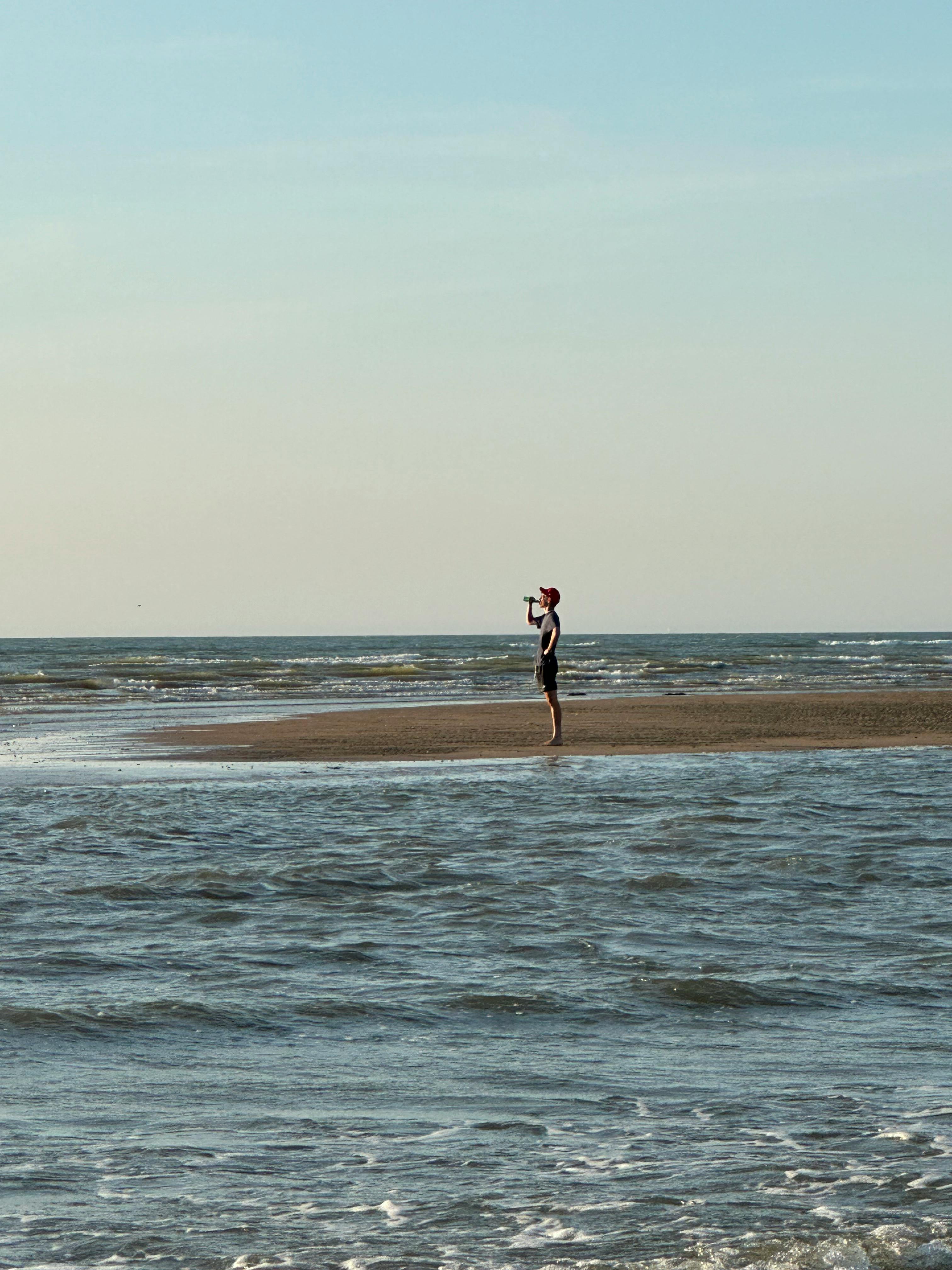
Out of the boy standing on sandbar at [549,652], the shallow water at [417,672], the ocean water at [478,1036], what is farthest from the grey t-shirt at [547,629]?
the shallow water at [417,672]

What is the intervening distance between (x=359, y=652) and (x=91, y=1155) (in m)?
69.5

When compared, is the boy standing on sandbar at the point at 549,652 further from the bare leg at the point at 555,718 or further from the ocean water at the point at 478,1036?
the ocean water at the point at 478,1036

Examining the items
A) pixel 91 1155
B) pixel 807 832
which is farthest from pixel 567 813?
pixel 91 1155

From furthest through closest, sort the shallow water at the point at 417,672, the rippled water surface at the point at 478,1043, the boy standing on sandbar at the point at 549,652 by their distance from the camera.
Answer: the shallow water at the point at 417,672 → the boy standing on sandbar at the point at 549,652 → the rippled water surface at the point at 478,1043

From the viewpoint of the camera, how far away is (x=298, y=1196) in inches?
143

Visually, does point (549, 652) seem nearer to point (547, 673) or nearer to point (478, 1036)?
point (547, 673)

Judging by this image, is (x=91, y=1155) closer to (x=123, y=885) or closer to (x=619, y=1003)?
(x=619, y=1003)

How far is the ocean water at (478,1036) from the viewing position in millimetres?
3428

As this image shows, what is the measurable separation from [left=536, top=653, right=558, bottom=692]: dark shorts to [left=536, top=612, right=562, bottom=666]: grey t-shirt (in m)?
0.06

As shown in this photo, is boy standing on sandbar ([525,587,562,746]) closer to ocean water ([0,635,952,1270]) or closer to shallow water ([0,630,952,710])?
ocean water ([0,635,952,1270])

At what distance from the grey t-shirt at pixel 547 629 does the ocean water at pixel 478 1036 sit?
5.50 meters

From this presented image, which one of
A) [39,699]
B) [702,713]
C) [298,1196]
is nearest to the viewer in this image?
[298,1196]

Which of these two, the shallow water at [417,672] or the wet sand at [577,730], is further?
the shallow water at [417,672]

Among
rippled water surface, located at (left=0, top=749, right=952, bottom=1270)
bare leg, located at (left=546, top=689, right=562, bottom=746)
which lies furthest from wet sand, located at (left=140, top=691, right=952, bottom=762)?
rippled water surface, located at (left=0, top=749, right=952, bottom=1270)
